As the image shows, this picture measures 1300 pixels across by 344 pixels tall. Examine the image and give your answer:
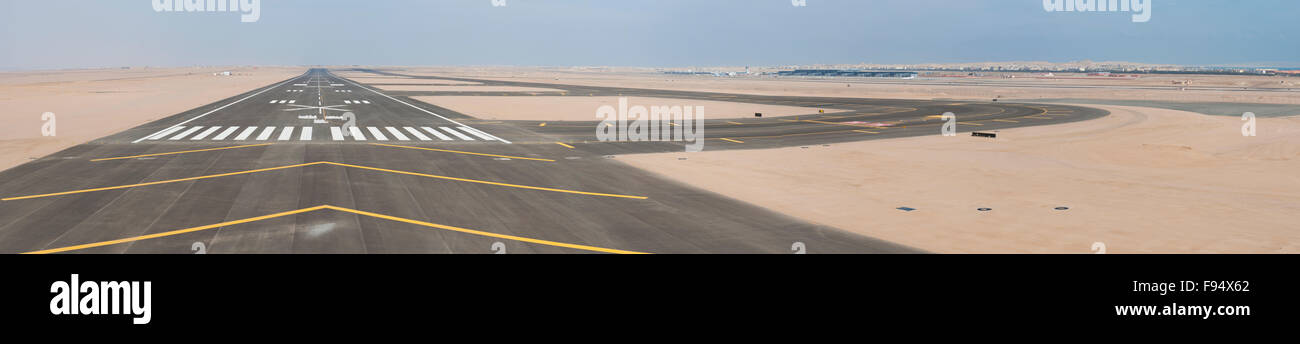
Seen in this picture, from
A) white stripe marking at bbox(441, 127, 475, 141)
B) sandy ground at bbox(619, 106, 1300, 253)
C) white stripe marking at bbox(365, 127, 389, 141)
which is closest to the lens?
sandy ground at bbox(619, 106, 1300, 253)

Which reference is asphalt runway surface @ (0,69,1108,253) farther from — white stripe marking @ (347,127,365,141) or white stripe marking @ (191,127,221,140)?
white stripe marking @ (347,127,365,141)

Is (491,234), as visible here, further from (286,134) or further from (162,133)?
(162,133)

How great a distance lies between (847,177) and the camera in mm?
20453

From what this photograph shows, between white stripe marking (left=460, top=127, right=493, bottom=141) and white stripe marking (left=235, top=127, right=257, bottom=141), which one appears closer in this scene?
white stripe marking (left=235, top=127, right=257, bottom=141)

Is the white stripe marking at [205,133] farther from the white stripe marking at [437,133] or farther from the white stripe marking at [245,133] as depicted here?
the white stripe marking at [437,133]

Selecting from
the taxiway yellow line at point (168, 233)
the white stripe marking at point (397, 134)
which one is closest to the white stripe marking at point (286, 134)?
the white stripe marking at point (397, 134)

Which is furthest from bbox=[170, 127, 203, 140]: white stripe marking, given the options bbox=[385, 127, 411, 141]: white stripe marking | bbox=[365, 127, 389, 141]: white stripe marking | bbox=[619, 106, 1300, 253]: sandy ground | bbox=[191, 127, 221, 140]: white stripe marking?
bbox=[619, 106, 1300, 253]: sandy ground

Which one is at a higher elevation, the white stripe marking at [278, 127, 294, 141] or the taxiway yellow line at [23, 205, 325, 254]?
the white stripe marking at [278, 127, 294, 141]

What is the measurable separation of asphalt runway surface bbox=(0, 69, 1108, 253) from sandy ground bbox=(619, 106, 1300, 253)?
152cm

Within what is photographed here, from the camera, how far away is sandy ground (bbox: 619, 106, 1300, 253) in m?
12.6
